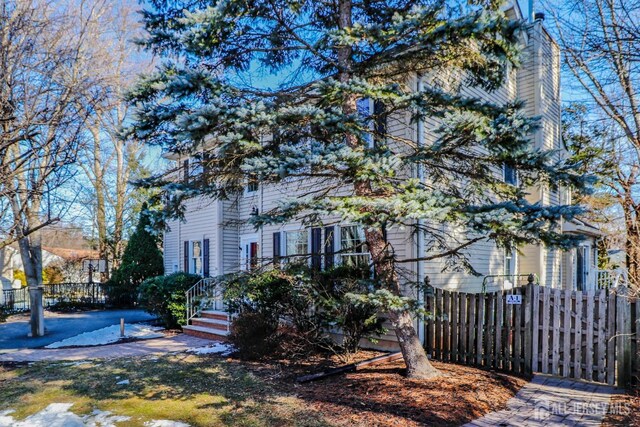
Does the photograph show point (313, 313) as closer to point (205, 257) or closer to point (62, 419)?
point (62, 419)

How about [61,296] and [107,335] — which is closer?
[107,335]

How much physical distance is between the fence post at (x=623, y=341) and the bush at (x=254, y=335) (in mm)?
5558

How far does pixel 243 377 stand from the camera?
22.7 feet

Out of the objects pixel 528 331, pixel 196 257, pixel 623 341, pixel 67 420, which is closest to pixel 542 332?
pixel 528 331

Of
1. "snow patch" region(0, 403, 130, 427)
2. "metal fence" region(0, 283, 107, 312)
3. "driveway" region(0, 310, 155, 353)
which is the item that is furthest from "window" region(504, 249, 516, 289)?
"metal fence" region(0, 283, 107, 312)

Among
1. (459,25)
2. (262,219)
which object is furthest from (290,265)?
(459,25)

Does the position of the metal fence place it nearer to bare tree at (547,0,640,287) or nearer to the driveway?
the driveway

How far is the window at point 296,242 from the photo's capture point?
1146 cm

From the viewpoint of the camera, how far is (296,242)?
1173cm

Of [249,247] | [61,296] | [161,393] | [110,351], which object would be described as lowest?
[61,296]

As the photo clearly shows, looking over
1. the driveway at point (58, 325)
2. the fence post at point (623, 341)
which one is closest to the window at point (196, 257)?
the driveway at point (58, 325)

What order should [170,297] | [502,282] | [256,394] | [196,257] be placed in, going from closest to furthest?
[256,394] → [502,282] → [170,297] → [196,257]

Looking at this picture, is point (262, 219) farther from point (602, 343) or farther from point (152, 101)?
point (602, 343)

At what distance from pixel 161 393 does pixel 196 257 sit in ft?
33.5
